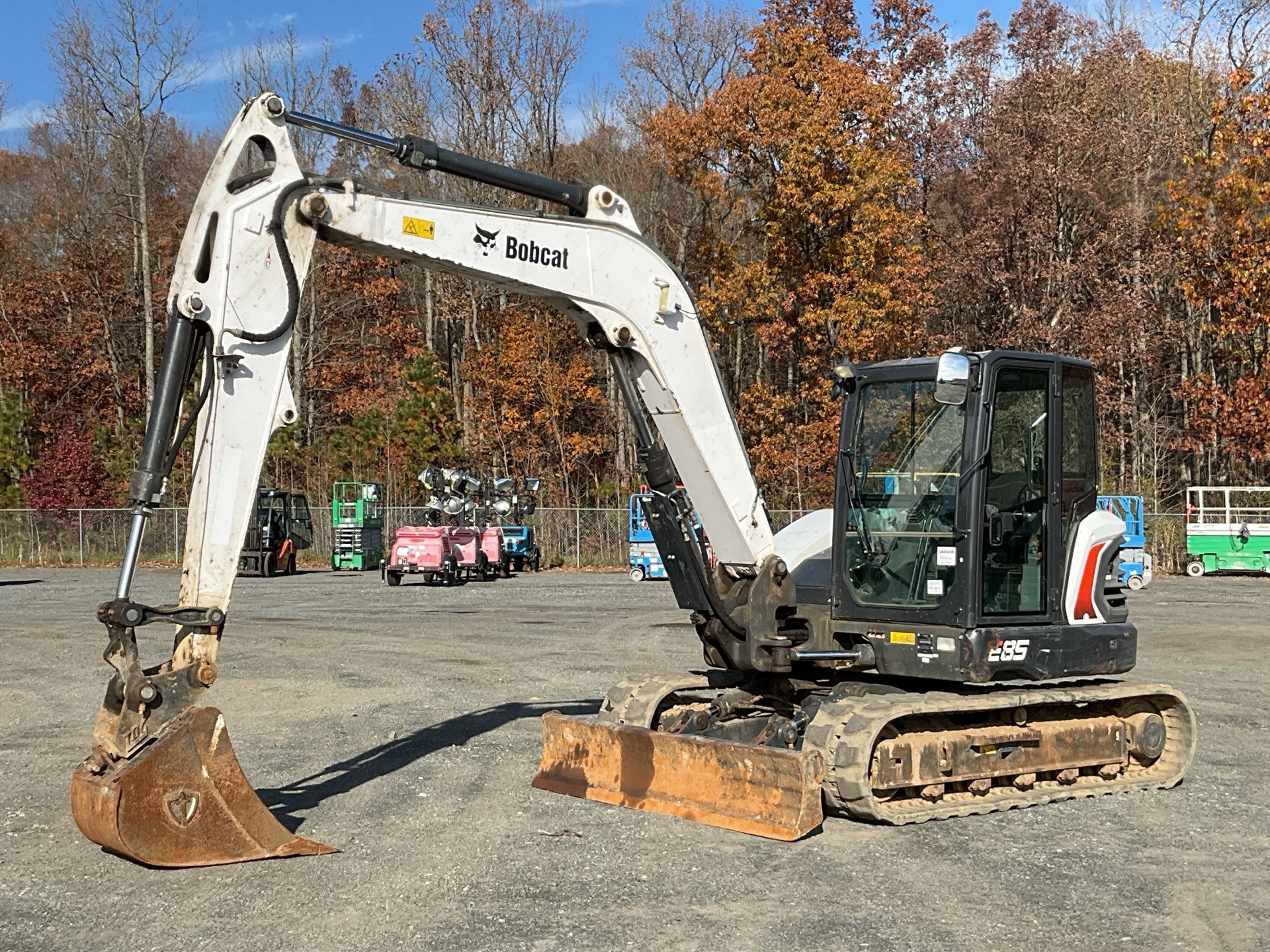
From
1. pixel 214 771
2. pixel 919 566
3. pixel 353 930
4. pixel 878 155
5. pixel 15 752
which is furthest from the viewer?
pixel 878 155

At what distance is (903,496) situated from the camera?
9.20 m

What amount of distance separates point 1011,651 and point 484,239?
4164mm

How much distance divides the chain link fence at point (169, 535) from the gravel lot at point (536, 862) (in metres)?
23.2

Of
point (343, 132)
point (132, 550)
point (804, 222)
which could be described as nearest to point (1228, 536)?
point (804, 222)

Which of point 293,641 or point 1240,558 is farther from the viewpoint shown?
point 1240,558

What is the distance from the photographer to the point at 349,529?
3622cm

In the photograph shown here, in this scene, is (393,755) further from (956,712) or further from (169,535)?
(169,535)

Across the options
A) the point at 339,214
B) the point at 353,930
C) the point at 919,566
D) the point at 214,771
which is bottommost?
the point at 353,930

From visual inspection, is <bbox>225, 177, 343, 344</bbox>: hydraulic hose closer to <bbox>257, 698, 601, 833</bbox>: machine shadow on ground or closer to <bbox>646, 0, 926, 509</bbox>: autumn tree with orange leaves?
<bbox>257, 698, 601, 833</bbox>: machine shadow on ground

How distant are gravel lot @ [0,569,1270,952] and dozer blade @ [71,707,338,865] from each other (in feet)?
0.45

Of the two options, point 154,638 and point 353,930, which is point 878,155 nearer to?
point 154,638

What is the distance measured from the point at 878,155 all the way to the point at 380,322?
20.6 m

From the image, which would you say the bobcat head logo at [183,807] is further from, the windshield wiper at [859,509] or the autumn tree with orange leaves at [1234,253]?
the autumn tree with orange leaves at [1234,253]

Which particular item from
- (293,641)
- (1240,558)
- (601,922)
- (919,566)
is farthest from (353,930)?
(1240,558)
